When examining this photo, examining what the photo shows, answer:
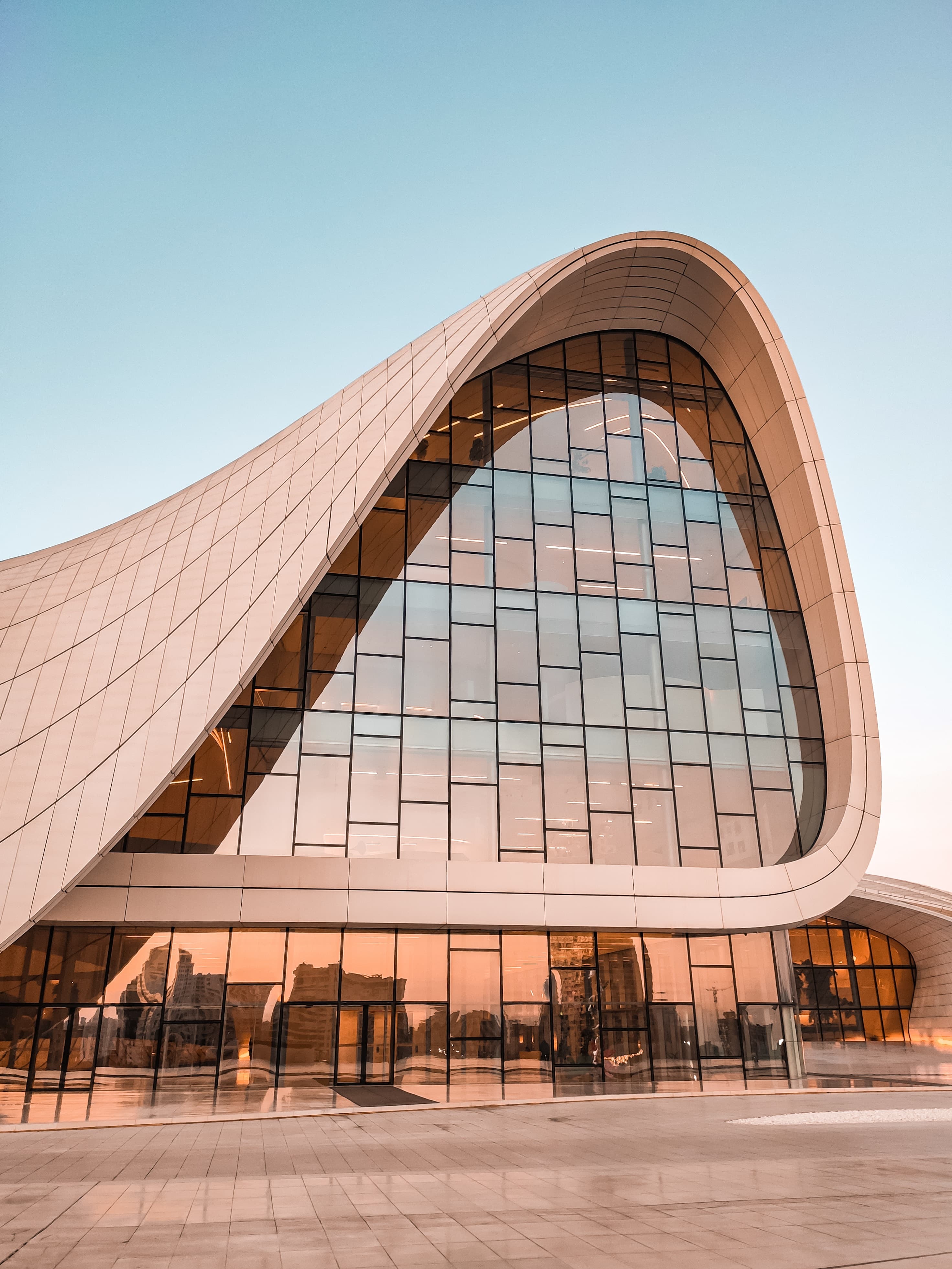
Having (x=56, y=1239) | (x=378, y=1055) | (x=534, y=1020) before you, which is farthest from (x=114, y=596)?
(x=56, y=1239)

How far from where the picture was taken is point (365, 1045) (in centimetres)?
1873

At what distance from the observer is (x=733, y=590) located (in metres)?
24.2

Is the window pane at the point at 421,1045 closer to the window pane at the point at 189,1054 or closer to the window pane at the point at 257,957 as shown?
the window pane at the point at 257,957

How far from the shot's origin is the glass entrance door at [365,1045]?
18531 millimetres

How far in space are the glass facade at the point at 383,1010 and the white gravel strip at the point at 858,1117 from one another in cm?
469

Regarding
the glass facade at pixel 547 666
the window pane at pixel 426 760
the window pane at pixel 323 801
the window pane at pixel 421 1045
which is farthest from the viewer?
the window pane at pixel 426 760

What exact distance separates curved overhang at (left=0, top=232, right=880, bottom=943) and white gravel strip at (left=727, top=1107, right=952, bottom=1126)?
554 cm

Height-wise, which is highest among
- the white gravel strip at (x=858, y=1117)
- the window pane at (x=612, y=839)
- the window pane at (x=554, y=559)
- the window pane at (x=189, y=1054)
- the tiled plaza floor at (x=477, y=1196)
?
the window pane at (x=554, y=559)

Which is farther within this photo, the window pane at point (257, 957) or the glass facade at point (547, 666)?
the glass facade at point (547, 666)

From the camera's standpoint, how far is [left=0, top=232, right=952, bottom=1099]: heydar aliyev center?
17906 mm

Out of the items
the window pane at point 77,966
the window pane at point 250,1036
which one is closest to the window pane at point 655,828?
the window pane at point 250,1036

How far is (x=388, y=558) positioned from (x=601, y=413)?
766 centimetres

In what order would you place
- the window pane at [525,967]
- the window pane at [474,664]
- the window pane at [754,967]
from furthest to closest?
1. the window pane at [474,664]
2. the window pane at [754,967]
3. the window pane at [525,967]

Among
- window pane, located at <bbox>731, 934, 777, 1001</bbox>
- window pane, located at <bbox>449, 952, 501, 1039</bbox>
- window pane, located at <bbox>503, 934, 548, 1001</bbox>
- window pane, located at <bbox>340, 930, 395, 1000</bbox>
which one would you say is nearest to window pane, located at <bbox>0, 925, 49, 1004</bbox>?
window pane, located at <bbox>340, 930, 395, 1000</bbox>
